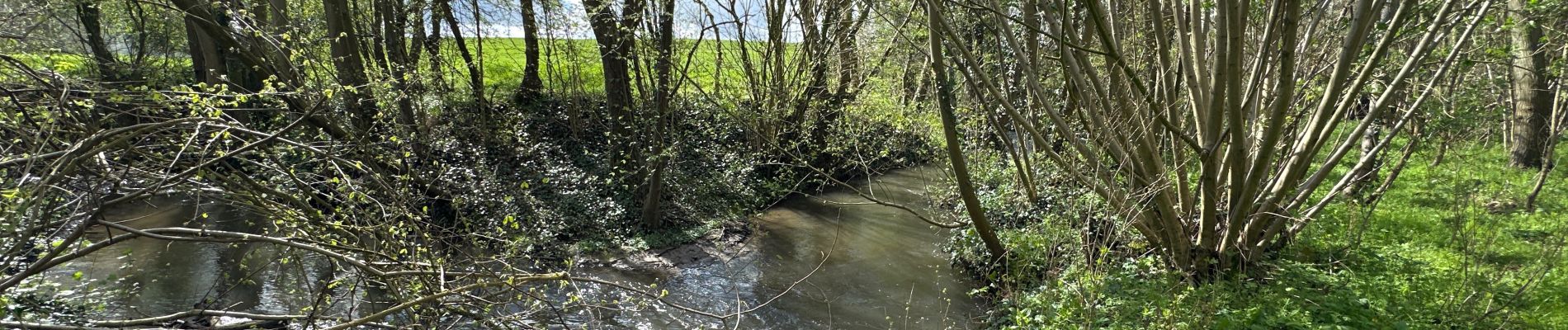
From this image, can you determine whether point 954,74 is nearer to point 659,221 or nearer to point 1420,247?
point 659,221

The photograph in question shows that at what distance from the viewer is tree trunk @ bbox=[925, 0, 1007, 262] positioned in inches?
256

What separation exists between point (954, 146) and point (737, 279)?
2.95m

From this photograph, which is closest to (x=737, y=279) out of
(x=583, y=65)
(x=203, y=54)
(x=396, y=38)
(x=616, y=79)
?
(x=616, y=79)

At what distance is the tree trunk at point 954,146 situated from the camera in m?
6.49

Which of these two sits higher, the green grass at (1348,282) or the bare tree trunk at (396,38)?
the bare tree trunk at (396,38)

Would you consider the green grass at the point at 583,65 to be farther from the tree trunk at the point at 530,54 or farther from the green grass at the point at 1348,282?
the green grass at the point at 1348,282

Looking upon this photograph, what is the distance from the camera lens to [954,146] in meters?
6.98

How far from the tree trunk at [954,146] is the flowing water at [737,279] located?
67 cm

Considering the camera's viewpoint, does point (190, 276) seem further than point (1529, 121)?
No

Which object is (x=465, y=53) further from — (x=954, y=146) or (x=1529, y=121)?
(x=1529, y=121)

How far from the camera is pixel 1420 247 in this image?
688 cm

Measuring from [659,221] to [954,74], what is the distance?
4512 mm

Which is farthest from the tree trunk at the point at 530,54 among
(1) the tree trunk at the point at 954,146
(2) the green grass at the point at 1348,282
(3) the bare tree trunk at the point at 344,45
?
(2) the green grass at the point at 1348,282

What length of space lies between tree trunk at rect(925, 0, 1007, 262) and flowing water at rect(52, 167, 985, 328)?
672 mm
